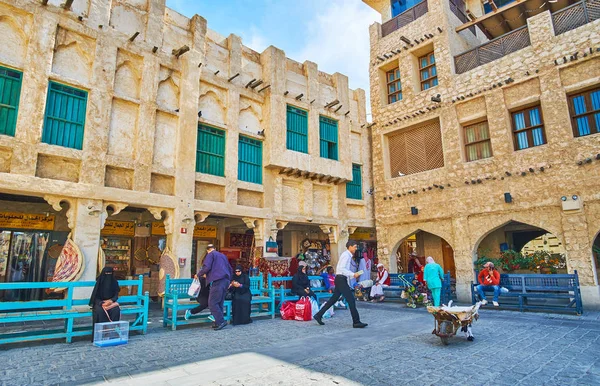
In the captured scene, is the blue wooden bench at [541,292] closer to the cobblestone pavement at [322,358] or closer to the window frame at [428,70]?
the cobblestone pavement at [322,358]

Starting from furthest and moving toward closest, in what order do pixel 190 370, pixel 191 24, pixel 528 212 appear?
pixel 191 24 → pixel 528 212 → pixel 190 370

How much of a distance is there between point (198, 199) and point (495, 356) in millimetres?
9831

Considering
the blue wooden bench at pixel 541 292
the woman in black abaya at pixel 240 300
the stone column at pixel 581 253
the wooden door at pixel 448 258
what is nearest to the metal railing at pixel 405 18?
the wooden door at pixel 448 258

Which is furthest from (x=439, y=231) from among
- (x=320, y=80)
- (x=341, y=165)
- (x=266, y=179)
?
(x=320, y=80)

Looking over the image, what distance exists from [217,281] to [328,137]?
33.2 ft

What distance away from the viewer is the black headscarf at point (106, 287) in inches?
275

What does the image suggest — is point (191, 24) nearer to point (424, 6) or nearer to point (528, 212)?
point (424, 6)

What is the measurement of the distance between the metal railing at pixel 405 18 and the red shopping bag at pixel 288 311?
14.2m

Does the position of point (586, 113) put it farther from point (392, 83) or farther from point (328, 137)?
point (328, 137)

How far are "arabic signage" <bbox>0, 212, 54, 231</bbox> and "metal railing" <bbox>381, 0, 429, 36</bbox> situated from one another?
1653 centimetres

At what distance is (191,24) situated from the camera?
13.6 meters

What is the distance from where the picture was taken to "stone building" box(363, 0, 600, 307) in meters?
11.6

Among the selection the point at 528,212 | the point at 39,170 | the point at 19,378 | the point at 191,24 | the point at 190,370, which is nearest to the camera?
the point at 19,378

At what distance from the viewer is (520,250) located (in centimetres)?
1633
